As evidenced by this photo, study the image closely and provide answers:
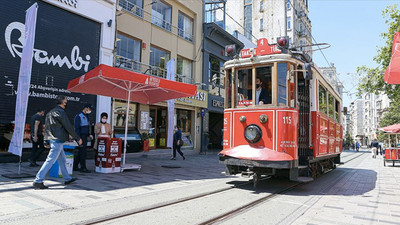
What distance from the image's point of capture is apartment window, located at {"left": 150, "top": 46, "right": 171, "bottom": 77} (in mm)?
15938

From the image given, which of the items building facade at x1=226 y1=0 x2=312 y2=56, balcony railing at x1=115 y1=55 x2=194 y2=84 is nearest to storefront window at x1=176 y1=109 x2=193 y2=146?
balcony railing at x1=115 y1=55 x2=194 y2=84

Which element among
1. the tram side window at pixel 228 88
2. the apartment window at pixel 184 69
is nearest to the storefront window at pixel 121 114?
the apartment window at pixel 184 69

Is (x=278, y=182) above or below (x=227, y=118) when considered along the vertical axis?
below

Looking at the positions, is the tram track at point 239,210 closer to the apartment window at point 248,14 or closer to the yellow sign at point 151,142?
the yellow sign at point 151,142

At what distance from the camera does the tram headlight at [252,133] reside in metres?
6.64

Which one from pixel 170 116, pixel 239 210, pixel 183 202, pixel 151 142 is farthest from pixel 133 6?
pixel 239 210

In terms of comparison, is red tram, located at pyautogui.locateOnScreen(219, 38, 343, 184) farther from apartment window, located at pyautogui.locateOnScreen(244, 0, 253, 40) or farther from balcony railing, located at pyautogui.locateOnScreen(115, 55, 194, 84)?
apartment window, located at pyautogui.locateOnScreen(244, 0, 253, 40)

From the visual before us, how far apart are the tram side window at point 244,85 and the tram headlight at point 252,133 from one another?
2.56ft

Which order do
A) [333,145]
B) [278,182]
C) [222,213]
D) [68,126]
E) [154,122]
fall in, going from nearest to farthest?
[222,213], [68,126], [278,182], [333,145], [154,122]

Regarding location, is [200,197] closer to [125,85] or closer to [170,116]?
[125,85]

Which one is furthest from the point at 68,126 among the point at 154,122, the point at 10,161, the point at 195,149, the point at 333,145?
the point at 195,149

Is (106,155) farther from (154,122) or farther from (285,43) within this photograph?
(154,122)

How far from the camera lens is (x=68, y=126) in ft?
19.7

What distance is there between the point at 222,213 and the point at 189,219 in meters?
0.65
